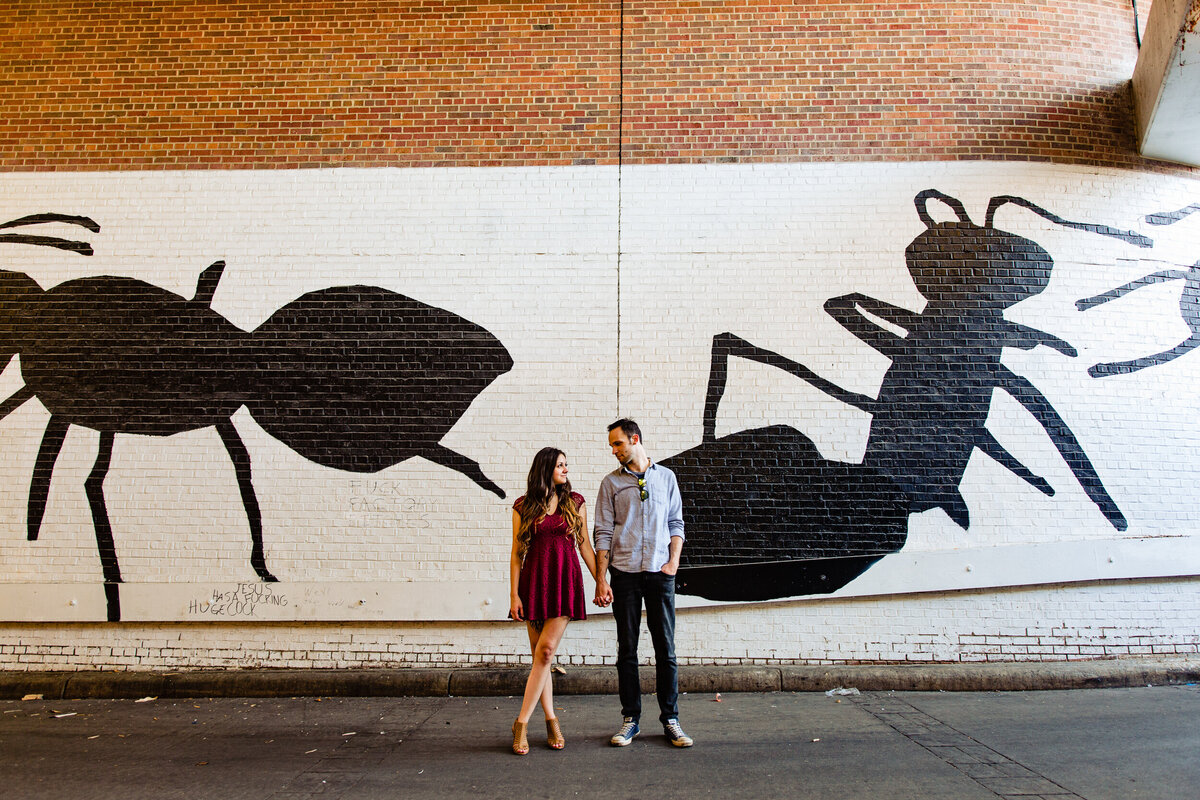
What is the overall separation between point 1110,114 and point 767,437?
4.48 metres

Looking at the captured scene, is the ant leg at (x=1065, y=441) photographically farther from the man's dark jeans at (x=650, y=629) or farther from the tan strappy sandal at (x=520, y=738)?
the tan strappy sandal at (x=520, y=738)

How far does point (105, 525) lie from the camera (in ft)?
20.1

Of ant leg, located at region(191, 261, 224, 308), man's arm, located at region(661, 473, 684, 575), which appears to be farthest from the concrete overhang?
ant leg, located at region(191, 261, 224, 308)

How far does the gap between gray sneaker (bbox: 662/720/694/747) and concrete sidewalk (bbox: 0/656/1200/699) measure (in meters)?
1.46

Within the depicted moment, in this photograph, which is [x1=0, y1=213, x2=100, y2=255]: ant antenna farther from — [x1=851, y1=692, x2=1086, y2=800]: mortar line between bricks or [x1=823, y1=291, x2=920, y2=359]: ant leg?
[x1=851, y1=692, x2=1086, y2=800]: mortar line between bricks

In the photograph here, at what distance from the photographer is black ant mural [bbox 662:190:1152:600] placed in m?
5.98

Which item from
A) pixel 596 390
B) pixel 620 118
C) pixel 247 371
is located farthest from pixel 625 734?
pixel 620 118

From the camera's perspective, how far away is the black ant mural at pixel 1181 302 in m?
6.27

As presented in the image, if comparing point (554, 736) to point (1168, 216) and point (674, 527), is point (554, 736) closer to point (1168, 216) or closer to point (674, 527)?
point (674, 527)

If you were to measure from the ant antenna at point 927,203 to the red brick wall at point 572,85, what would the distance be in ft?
1.27

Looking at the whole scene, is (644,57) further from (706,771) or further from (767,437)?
(706,771)

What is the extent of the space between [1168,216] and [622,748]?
6.74 meters

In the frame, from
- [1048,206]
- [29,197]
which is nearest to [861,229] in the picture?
[1048,206]

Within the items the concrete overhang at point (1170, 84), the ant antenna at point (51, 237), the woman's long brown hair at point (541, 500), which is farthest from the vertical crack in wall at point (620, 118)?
the ant antenna at point (51, 237)
